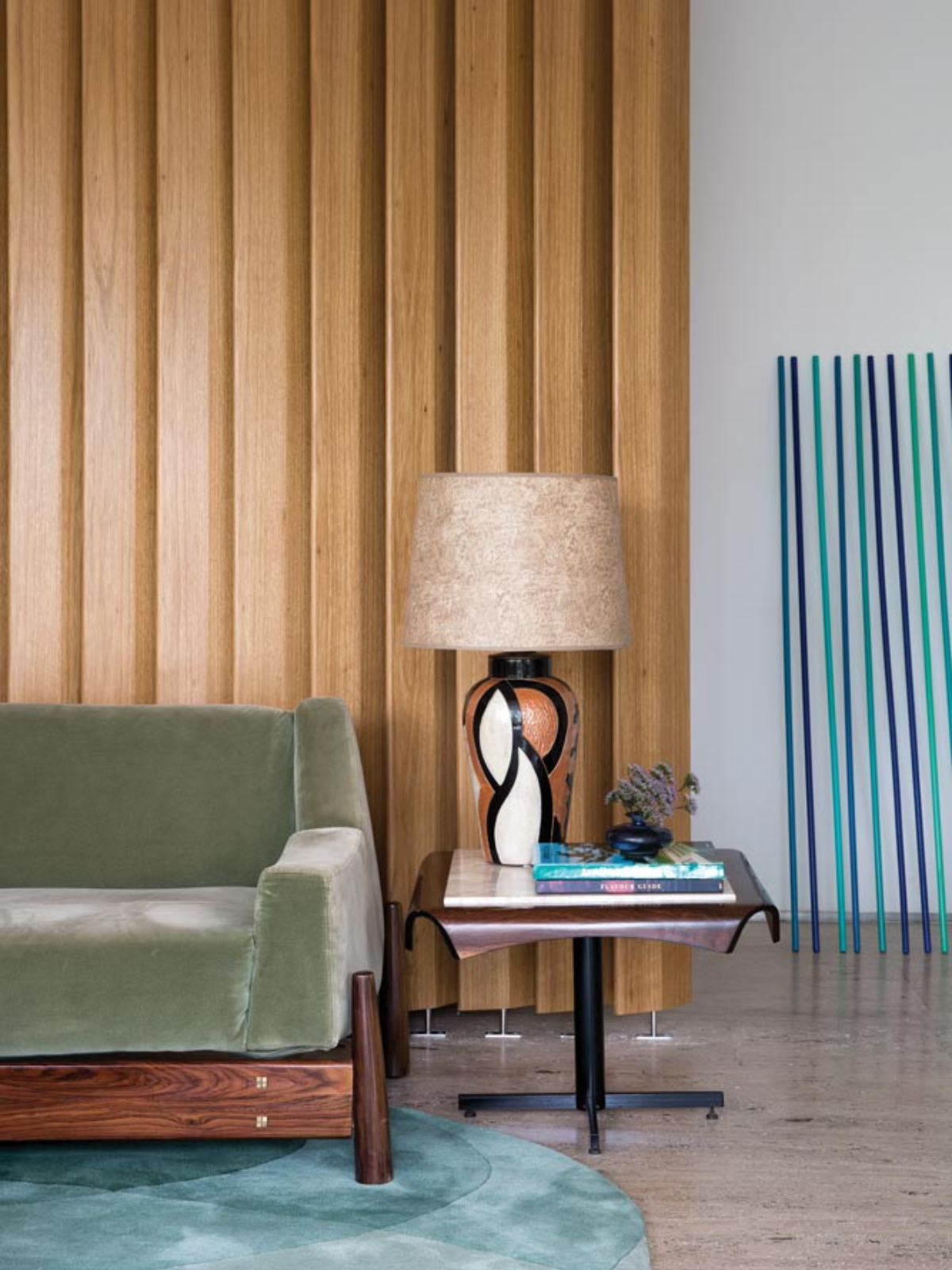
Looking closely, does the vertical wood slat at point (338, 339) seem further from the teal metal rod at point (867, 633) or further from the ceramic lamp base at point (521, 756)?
the teal metal rod at point (867, 633)

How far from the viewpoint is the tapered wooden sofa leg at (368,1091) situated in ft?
8.45

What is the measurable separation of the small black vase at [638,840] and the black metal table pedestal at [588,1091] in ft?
0.60

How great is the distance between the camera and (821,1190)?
258 centimetres

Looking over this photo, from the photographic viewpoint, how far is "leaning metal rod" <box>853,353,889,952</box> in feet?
15.3

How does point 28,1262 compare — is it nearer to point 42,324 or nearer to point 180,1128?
point 180,1128

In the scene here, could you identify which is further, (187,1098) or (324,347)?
(324,347)

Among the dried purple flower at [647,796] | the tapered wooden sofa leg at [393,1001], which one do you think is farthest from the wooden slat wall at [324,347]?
the dried purple flower at [647,796]

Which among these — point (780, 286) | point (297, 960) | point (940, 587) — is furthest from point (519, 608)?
point (780, 286)

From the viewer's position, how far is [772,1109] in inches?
118

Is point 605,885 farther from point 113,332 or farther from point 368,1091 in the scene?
point 113,332

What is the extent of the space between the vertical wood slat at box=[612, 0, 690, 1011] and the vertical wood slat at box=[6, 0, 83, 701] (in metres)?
1.26

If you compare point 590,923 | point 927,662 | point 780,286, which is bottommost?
point 590,923

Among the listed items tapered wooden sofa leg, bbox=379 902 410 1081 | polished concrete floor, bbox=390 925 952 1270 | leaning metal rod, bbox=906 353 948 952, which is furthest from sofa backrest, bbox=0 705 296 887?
leaning metal rod, bbox=906 353 948 952

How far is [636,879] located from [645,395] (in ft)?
3.96
